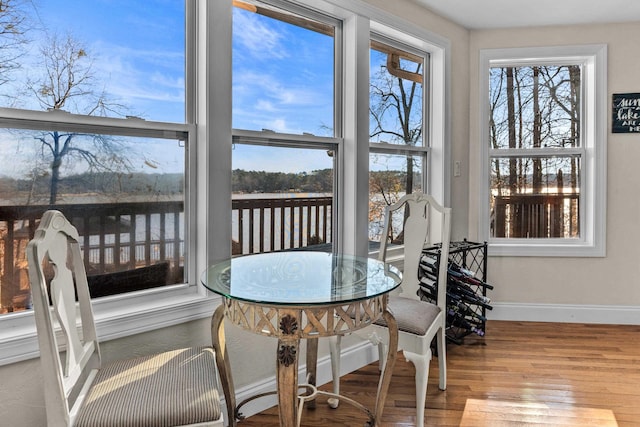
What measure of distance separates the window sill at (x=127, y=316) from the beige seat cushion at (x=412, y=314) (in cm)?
86

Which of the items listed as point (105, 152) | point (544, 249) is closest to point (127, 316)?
point (105, 152)

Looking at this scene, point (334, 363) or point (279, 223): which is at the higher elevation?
point (279, 223)

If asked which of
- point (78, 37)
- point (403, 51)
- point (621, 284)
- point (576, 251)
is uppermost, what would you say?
point (403, 51)

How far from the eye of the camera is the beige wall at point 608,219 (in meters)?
3.42

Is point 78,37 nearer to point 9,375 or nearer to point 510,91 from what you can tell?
point 9,375

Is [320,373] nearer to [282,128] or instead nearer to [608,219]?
[282,128]

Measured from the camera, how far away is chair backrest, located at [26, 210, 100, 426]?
1.11 m

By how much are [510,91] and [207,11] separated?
2.62 meters

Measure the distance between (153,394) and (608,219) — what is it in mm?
3557

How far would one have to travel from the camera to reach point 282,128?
2377mm

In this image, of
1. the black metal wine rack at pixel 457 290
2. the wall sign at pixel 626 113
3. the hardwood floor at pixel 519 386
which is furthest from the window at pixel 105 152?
the wall sign at pixel 626 113

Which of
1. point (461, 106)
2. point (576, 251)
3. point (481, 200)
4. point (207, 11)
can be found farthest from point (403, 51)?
point (576, 251)

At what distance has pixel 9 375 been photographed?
→ 1473 mm

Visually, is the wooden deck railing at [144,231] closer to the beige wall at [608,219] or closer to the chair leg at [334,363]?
the chair leg at [334,363]
